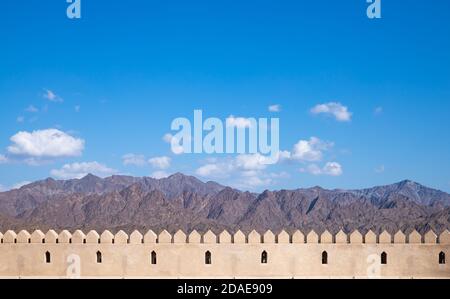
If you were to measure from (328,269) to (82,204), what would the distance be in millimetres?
168839

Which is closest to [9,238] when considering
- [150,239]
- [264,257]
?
[150,239]

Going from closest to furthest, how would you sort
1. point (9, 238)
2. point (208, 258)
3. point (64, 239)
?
point (208, 258) < point (64, 239) < point (9, 238)

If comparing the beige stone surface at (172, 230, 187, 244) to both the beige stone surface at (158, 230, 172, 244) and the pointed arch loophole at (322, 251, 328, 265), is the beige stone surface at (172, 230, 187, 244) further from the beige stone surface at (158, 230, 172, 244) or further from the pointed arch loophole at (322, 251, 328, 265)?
the pointed arch loophole at (322, 251, 328, 265)

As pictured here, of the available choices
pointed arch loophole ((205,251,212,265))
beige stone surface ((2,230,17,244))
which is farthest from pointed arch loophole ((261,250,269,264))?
beige stone surface ((2,230,17,244))

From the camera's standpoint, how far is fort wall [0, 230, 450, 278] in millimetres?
26125

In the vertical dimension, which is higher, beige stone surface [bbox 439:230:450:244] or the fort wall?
beige stone surface [bbox 439:230:450:244]

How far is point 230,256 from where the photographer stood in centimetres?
2636

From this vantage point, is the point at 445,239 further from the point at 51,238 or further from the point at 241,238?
the point at 51,238

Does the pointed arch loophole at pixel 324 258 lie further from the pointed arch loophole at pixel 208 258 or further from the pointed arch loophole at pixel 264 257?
the pointed arch loophole at pixel 208 258

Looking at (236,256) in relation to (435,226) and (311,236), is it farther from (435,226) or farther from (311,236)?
(435,226)

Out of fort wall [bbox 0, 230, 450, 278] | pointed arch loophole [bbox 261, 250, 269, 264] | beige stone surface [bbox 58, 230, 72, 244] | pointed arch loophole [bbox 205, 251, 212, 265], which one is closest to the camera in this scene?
fort wall [bbox 0, 230, 450, 278]
